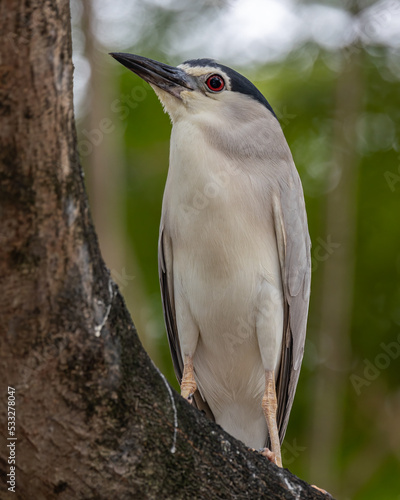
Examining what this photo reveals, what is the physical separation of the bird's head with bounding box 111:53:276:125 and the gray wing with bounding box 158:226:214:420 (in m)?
0.63

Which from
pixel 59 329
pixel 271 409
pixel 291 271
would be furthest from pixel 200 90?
pixel 59 329

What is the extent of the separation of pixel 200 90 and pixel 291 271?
1018 millimetres

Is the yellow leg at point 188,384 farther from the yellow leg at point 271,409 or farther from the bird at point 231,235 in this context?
the yellow leg at point 271,409

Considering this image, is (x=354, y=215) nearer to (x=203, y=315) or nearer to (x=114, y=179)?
(x=114, y=179)

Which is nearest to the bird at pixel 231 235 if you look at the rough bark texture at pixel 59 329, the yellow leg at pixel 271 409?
the yellow leg at pixel 271 409

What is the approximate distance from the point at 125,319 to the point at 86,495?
0.46 m

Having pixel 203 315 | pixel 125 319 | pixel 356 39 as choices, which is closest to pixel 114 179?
pixel 203 315

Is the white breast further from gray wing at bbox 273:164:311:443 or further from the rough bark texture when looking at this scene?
the rough bark texture

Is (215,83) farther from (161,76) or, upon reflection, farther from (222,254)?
(222,254)

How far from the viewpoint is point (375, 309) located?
550cm

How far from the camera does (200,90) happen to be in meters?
3.32

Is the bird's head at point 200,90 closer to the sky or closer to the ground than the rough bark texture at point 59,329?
closer to the sky

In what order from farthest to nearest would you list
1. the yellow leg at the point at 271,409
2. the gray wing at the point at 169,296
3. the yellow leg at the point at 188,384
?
the gray wing at the point at 169,296, the yellow leg at the point at 188,384, the yellow leg at the point at 271,409

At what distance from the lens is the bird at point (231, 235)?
3.14m
